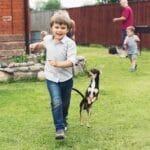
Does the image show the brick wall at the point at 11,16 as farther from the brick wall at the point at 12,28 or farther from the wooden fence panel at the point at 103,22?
the wooden fence panel at the point at 103,22

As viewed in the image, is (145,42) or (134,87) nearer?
(134,87)

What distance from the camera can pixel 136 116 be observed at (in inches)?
336

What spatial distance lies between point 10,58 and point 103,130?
7.03 meters

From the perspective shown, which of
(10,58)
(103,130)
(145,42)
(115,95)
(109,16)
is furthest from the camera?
(109,16)

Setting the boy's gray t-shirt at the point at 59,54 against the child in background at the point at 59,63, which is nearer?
the child in background at the point at 59,63

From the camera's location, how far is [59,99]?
6934mm

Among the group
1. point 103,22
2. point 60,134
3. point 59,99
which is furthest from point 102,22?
point 60,134

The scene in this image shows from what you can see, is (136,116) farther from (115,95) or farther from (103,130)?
(115,95)

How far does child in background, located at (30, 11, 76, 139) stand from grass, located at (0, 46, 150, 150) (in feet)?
1.19

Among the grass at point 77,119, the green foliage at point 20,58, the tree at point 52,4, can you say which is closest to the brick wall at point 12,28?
the green foliage at point 20,58

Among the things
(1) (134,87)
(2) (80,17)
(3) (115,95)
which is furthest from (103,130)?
(2) (80,17)

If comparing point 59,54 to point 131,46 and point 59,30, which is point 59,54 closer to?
point 59,30

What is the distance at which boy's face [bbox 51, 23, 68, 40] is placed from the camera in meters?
6.91

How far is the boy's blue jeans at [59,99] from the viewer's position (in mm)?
6871
